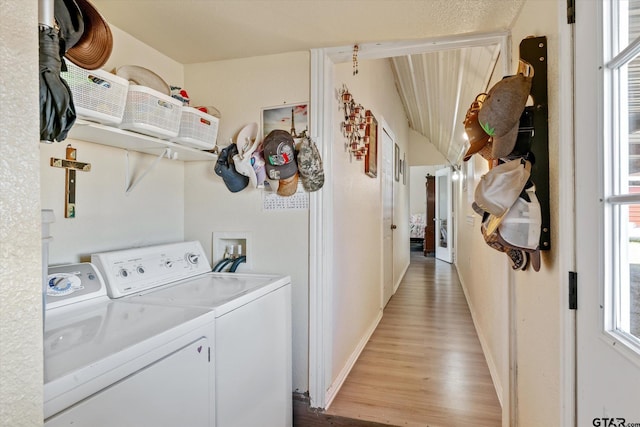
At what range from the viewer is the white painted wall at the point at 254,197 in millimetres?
1944

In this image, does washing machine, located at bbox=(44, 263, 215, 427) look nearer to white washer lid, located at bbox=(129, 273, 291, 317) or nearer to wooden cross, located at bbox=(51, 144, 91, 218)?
white washer lid, located at bbox=(129, 273, 291, 317)

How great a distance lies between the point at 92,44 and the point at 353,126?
67.6 inches

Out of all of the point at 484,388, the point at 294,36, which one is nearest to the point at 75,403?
the point at 294,36

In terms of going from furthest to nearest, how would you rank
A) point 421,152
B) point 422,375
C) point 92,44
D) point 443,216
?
point 443,216 < point 421,152 < point 422,375 < point 92,44

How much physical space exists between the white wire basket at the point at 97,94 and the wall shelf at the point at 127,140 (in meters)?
0.04

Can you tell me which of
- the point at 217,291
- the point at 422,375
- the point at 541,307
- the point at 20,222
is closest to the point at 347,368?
the point at 422,375

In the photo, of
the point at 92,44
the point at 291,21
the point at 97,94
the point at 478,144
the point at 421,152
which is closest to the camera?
the point at 92,44

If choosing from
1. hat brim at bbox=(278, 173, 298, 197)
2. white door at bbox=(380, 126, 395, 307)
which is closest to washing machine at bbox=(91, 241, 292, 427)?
hat brim at bbox=(278, 173, 298, 197)

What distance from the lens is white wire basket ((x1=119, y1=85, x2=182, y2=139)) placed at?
1378 mm

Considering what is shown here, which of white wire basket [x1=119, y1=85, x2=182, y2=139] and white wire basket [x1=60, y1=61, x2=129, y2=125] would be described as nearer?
white wire basket [x1=60, y1=61, x2=129, y2=125]

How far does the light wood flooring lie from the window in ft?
4.58

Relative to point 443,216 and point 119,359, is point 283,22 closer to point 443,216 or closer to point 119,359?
point 119,359

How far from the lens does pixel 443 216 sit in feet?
26.2

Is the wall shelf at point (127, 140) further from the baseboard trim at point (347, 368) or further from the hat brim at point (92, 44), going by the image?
the baseboard trim at point (347, 368)
